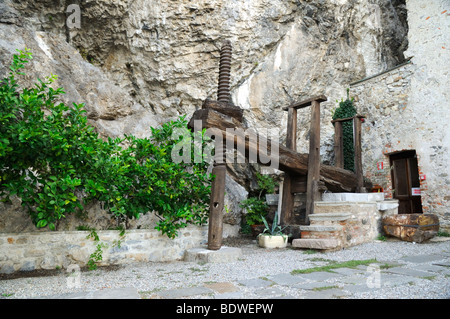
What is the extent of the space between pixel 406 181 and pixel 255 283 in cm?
754

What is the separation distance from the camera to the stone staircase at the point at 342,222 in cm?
550

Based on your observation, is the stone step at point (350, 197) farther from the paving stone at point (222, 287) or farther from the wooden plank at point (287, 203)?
the paving stone at point (222, 287)

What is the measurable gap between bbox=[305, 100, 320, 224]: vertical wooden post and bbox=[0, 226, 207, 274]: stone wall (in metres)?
2.61

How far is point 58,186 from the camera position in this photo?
3.85 metres

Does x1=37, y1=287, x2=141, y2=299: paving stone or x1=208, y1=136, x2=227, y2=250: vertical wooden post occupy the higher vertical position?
x1=208, y1=136, x2=227, y2=250: vertical wooden post

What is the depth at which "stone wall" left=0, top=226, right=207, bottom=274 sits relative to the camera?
3893 millimetres

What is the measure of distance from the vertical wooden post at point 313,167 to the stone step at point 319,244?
0.80 m

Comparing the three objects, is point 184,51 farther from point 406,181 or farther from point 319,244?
point 406,181

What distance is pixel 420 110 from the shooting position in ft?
28.0

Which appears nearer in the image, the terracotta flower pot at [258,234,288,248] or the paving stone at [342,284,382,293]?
the paving stone at [342,284,382,293]

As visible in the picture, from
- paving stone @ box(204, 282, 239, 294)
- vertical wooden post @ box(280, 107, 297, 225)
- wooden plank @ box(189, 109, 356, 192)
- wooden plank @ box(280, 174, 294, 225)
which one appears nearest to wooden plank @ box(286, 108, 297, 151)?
vertical wooden post @ box(280, 107, 297, 225)

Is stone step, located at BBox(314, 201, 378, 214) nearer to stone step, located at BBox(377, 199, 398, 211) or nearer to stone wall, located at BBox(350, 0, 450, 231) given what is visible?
stone step, located at BBox(377, 199, 398, 211)
